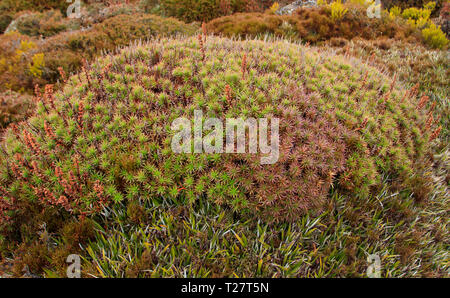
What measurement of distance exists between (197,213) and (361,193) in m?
2.27

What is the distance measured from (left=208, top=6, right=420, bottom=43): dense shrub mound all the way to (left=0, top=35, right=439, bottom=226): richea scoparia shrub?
13.1 feet

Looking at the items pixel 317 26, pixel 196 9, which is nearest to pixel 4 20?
pixel 196 9

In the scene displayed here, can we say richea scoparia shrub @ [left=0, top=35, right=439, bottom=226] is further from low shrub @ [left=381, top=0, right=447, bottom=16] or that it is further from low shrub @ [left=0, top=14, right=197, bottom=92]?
low shrub @ [left=381, top=0, right=447, bottom=16]

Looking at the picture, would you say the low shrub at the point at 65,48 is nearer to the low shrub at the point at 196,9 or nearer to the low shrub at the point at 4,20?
the low shrub at the point at 196,9

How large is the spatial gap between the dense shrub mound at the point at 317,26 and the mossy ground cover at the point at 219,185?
4.70 m

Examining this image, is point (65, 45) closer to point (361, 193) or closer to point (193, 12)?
point (193, 12)

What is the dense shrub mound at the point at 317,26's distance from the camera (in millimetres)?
8320

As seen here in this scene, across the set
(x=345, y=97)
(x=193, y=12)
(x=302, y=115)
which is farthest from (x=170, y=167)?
(x=193, y=12)

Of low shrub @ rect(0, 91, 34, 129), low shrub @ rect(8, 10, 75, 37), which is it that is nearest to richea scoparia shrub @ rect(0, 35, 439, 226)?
low shrub @ rect(0, 91, 34, 129)

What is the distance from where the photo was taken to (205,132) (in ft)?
11.6

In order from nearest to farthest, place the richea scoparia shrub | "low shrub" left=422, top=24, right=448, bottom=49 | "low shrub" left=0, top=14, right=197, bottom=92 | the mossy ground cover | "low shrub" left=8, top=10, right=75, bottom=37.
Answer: the mossy ground cover, the richea scoparia shrub, "low shrub" left=0, top=14, right=197, bottom=92, "low shrub" left=422, top=24, right=448, bottom=49, "low shrub" left=8, top=10, right=75, bottom=37

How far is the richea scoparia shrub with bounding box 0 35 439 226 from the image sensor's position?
3.31 m

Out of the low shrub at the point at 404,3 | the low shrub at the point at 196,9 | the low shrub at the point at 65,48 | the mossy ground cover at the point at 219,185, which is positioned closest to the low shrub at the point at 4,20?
the low shrub at the point at 65,48
